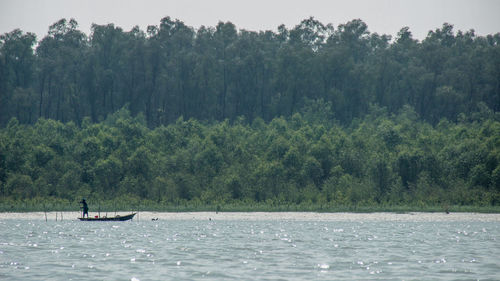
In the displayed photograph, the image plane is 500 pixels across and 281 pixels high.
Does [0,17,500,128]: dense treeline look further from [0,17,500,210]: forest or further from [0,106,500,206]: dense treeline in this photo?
[0,106,500,206]: dense treeline

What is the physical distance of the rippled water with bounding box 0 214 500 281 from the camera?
34219 mm

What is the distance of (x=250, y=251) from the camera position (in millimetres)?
42812

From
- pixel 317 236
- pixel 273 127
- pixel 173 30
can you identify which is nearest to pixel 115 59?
pixel 173 30

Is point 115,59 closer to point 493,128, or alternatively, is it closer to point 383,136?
point 383,136

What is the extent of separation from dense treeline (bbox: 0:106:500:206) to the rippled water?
41.9ft

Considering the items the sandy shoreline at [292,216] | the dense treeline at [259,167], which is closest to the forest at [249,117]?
the dense treeline at [259,167]

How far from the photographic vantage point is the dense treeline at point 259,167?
76.6 meters

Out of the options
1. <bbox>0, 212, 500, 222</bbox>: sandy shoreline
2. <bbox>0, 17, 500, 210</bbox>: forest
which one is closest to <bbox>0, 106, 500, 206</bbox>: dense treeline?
<bbox>0, 17, 500, 210</bbox>: forest

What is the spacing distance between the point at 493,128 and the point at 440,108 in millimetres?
34628

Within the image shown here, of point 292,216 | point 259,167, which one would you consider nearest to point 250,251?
point 292,216

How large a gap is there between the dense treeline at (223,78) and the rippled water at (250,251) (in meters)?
60.3

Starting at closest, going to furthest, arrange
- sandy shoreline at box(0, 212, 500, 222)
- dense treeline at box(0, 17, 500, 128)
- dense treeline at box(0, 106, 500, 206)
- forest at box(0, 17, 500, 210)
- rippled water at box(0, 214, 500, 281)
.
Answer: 1. rippled water at box(0, 214, 500, 281)
2. sandy shoreline at box(0, 212, 500, 222)
3. dense treeline at box(0, 106, 500, 206)
4. forest at box(0, 17, 500, 210)
5. dense treeline at box(0, 17, 500, 128)

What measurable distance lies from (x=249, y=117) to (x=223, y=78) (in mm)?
8747

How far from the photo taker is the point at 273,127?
10494cm
